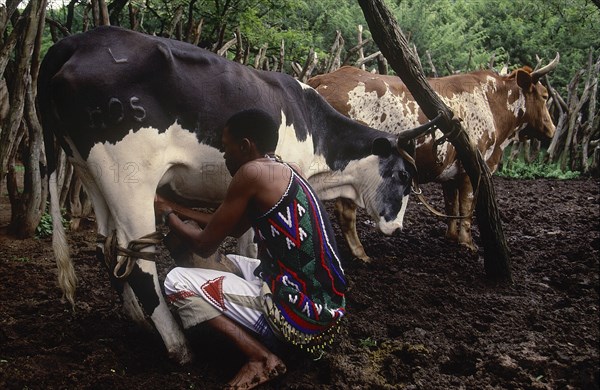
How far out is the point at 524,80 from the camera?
6.32 metres

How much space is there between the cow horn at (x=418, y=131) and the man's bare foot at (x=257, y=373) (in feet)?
7.21

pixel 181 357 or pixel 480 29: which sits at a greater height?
pixel 480 29

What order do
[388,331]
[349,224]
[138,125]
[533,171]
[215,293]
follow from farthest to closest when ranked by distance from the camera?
[533,171], [349,224], [388,331], [138,125], [215,293]

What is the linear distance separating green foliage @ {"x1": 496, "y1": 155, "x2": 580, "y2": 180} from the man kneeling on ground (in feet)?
32.3

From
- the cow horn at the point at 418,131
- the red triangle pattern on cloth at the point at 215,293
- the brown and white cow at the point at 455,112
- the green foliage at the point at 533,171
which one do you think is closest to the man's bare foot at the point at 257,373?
the red triangle pattern on cloth at the point at 215,293

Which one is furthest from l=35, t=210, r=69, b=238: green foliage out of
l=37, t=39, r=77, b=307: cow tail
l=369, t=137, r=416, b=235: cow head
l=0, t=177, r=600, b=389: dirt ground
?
l=369, t=137, r=416, b=235: cow head

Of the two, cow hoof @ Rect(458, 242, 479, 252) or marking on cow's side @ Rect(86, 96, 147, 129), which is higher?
marking on cow's side @ Rect(86, 96, 147, 129)

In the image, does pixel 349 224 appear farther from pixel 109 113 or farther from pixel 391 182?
pixel 109 113

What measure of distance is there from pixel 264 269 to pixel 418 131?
1.97 metres

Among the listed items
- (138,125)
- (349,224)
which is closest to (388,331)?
(349,224)

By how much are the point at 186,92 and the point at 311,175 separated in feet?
4.67

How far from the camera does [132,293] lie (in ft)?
11.0

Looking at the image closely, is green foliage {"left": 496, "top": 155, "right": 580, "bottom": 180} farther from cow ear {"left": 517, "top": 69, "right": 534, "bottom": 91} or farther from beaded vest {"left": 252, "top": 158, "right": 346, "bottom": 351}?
beaded vest {"left": 252, "top": 158, "right": 346, "bottom": 351}

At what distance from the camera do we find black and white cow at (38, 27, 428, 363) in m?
3.03
